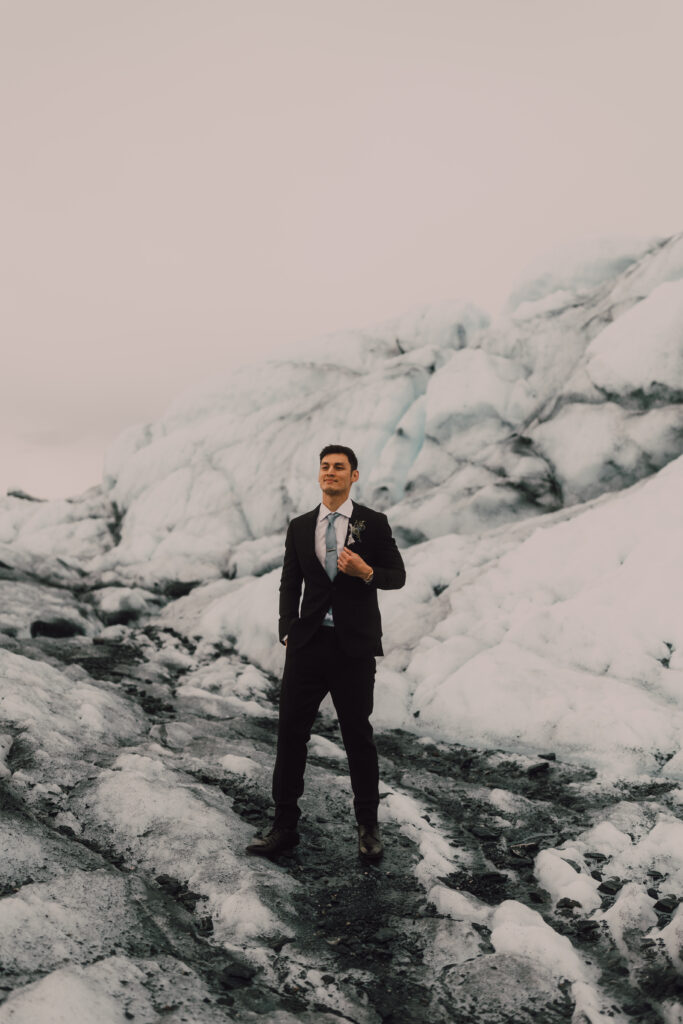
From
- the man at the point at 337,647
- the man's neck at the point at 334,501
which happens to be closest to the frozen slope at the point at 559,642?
the man at the point at 337,647

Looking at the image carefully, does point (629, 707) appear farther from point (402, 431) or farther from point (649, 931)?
point (402, 431)

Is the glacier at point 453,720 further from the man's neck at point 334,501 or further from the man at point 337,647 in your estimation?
the man's neck at point 334,501

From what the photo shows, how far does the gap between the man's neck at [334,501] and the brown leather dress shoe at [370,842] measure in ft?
7.09

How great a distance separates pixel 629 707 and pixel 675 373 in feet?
34.3

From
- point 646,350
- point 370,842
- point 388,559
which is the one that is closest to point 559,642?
point 388,559

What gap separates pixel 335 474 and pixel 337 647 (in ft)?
3.85

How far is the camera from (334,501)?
471 centimetres

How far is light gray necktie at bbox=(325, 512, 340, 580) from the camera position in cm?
462

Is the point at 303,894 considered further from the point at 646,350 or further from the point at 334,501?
the point at 646,350

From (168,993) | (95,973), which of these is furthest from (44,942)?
(168,993)

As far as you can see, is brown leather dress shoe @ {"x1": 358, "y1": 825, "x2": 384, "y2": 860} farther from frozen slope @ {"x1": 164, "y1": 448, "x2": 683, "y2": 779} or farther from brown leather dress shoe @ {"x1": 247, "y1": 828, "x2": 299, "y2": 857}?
frozen slope @ {"x1": 164, "y1": 448, "x2": 683, "y2": 779}

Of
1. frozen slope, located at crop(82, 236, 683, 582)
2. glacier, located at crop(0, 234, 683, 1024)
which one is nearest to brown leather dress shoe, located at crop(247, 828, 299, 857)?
glacier, located at crop(0, 234, 683, 1024)

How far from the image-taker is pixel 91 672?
975cm

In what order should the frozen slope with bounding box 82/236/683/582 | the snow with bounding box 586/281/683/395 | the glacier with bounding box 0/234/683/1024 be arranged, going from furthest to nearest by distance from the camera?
the frozen slope with bounding box 82/236/683/582 < the snow with bounding box 586/281/683/395 < the glacier with bounding box 0/234/683/1024
